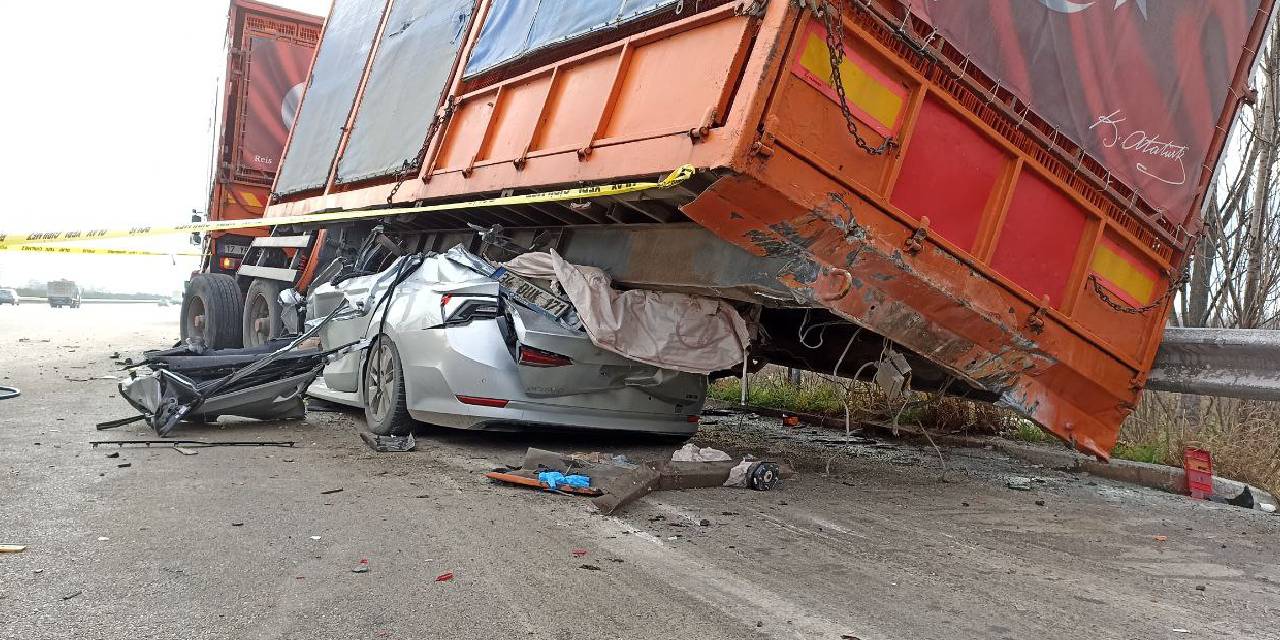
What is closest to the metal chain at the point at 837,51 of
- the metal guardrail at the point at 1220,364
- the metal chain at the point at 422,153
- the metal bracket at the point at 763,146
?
the metal bracket at the point at 763,146

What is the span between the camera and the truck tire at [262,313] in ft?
36.2

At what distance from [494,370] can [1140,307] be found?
3.91 m

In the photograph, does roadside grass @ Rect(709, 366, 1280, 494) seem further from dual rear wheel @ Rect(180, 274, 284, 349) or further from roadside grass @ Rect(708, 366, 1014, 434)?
dual rear wheel @ Rect(180, 274, 284, 349)

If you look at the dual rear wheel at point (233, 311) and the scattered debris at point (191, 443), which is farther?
the dual rear wheel at point (233, 311)

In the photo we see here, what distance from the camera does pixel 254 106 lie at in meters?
13.6

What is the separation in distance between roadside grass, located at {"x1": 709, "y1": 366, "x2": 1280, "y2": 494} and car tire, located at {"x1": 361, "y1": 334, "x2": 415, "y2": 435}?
133 inches

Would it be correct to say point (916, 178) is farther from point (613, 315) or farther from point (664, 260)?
point (613, 315)

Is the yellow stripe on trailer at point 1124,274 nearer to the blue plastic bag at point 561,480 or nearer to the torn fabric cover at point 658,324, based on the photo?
the torn fabric cover at point 658,324

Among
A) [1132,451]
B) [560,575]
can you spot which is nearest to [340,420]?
[560,575]

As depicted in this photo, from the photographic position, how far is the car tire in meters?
6.35

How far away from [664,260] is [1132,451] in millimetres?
3833

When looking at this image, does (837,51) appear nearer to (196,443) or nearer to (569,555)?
(569,555)

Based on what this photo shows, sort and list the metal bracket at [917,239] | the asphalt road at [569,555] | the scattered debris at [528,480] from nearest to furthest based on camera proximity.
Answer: the asphalt road at [569,555], the metal bracket at [917,239], the scattered debris at [528,480]

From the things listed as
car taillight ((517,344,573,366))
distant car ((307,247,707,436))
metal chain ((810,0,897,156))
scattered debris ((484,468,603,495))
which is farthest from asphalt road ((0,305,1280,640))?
metal chain ((810,0,897,156))
